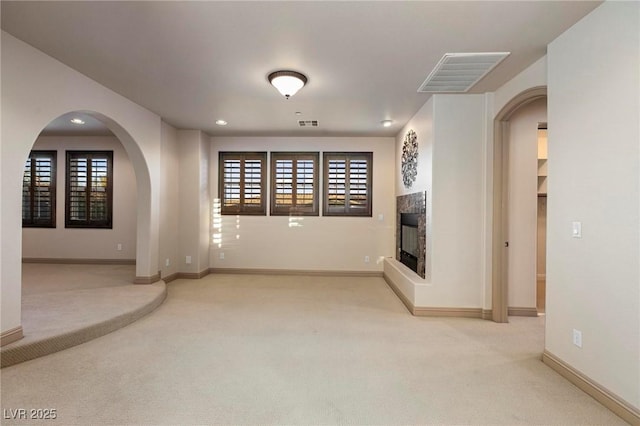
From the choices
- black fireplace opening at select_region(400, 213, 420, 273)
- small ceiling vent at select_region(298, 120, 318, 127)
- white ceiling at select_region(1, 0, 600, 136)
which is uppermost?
small ceiling vent at select_region(298, 120, 318, 127)

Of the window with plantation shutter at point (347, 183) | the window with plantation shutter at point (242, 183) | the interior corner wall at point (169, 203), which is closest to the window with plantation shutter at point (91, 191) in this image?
the interior corner wall at point (169, 203)

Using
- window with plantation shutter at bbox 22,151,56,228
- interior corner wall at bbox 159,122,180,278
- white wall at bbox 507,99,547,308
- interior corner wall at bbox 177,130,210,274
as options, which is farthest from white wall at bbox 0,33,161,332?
white wall at bbox 507,99,547,308

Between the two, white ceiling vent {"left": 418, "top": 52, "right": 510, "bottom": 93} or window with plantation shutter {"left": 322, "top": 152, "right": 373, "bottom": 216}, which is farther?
window with plantation shutter {"left": 322, "top": 152, "right": 373, "bottom": 216}

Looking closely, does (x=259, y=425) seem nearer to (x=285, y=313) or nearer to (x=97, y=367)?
(x=97, y=367)

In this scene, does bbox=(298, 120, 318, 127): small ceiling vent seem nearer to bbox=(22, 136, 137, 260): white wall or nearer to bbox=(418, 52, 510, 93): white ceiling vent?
bbox=(418, 52, 510, 93): white ceiling vent

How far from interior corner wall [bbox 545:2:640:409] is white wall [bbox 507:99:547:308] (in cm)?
137

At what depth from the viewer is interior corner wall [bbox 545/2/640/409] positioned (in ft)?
6.61

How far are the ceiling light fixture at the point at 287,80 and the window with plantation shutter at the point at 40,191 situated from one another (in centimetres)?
584

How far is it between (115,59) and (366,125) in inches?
141

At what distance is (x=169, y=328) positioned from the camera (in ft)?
11.4

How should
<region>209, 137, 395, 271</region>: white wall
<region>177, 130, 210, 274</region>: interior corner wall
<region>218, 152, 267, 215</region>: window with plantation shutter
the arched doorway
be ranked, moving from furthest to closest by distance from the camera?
<region>218, 152, 267, 215</region>: window with plantation shutter, <region>209, 137, 395, 271</region>: white wall, <region>177, 130, 210, 274</region>: interior corner wall, the arched doorway

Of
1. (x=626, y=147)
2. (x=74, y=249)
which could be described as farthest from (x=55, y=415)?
(x=74, y=249)

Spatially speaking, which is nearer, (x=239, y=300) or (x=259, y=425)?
(x=259, y=425)

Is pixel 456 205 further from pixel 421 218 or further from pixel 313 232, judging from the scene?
pixel 313 232
